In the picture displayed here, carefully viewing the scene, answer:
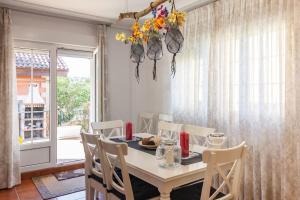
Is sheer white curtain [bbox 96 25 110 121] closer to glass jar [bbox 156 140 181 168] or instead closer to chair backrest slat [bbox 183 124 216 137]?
chair backrest slat [bbox 183 124 216 137]

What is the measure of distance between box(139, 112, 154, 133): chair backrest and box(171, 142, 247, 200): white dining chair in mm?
2160

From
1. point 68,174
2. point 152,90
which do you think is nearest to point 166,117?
point 152,90

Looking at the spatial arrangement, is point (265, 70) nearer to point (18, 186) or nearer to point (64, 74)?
point (64, 74)

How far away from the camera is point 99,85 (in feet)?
13.6

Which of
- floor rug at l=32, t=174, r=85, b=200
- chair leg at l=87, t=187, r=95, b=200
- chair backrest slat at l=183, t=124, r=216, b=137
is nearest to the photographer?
chair leg at l=87, t=187, r=95, b=200

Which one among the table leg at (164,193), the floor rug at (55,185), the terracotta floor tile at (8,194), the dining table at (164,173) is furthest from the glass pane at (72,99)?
the table leg at (164,193)

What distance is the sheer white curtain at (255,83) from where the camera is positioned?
7.66 feet

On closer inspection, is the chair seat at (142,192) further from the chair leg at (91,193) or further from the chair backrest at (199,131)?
the chair backrest at (199,131)

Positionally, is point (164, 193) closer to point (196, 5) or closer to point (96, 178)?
point (96, 178)

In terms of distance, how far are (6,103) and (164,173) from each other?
8.99 ft

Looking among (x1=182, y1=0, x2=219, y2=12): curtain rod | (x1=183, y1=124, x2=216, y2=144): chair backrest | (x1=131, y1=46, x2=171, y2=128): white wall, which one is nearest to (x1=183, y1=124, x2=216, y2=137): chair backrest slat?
(x1=183, y1=124, x2=216, y2=144): chair backrest

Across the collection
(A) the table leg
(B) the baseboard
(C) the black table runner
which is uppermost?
(C) the black table runner

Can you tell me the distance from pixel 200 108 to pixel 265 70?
1.06 metres

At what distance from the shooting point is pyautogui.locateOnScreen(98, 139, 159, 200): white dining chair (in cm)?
175
